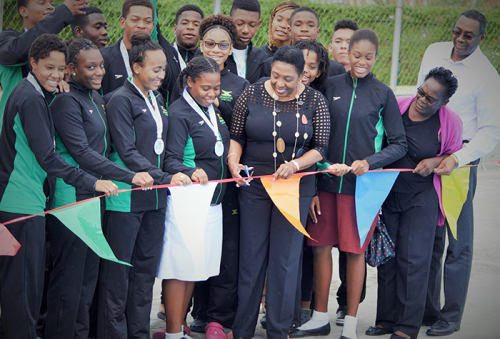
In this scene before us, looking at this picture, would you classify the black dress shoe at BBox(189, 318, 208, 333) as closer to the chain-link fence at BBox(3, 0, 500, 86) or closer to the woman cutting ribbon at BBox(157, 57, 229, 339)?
the woman cutting ribbon at BBox(157, 57, 229, 339)

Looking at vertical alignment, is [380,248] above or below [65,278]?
above

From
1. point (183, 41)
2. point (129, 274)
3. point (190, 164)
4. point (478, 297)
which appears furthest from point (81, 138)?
point (478, 297)

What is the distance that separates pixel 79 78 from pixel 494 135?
3.54m

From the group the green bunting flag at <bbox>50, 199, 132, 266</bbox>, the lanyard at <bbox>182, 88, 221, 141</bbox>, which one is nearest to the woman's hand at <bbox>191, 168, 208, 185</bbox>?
the lanyard at <bbox>182, 88, 221, 141</bbox>

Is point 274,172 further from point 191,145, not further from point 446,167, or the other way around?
point 446,167

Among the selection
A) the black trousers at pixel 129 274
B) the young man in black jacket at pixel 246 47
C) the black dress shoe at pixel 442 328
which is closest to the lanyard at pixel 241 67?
the young man in black jacket at pixel 246 47

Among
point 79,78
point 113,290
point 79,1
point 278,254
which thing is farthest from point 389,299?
point 79,1

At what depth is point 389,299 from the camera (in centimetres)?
473

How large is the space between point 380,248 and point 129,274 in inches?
82.2

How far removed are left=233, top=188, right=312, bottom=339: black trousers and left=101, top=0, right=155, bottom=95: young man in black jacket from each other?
4.76ft

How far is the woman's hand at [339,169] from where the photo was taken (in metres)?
4.32

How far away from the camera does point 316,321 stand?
4.62 m

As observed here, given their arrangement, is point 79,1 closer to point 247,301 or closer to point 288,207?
point 288,207

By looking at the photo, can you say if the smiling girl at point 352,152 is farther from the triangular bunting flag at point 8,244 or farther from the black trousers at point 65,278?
the triangular bunting flag at point 8,244
